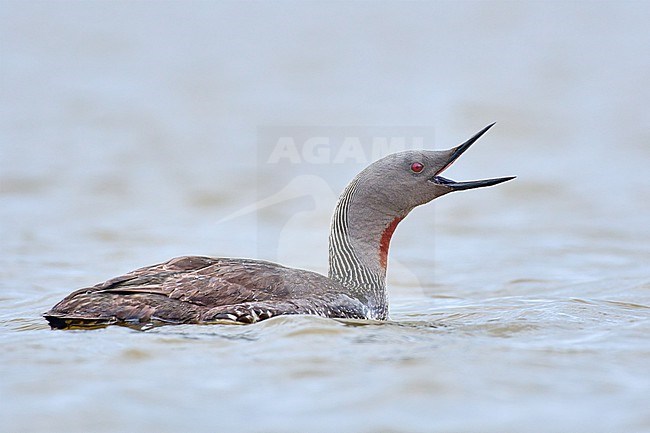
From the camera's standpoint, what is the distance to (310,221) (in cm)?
1374

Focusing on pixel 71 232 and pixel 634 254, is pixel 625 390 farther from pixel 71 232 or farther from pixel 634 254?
pixel 71 232

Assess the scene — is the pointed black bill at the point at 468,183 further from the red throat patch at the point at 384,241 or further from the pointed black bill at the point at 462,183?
the red throat patch at the point at 384,241

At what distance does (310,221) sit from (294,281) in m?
5.44

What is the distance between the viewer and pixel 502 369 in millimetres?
7016

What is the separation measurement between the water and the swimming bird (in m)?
0.19

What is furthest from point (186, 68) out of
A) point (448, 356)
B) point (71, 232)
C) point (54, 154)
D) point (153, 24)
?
point (448, 356)

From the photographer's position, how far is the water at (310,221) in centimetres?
658

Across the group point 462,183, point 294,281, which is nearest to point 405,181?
point 462,183

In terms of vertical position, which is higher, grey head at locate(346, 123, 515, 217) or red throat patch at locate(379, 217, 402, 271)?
grey head at locate(346, 123, 515, 217)

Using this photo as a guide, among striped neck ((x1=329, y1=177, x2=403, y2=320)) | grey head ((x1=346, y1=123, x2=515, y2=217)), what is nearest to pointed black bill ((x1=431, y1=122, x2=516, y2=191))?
grey head ((x1=346, y1=123, x2=515, y2=217))

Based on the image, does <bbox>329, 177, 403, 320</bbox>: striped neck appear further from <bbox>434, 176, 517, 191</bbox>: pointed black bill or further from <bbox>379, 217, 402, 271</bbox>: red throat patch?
<bbox>434, 176, 517, 191</bbox>: pointed black bill

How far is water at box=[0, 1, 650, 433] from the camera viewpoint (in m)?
6.58

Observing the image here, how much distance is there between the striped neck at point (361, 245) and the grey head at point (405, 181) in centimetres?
5

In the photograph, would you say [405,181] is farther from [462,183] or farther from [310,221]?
[310,221]
